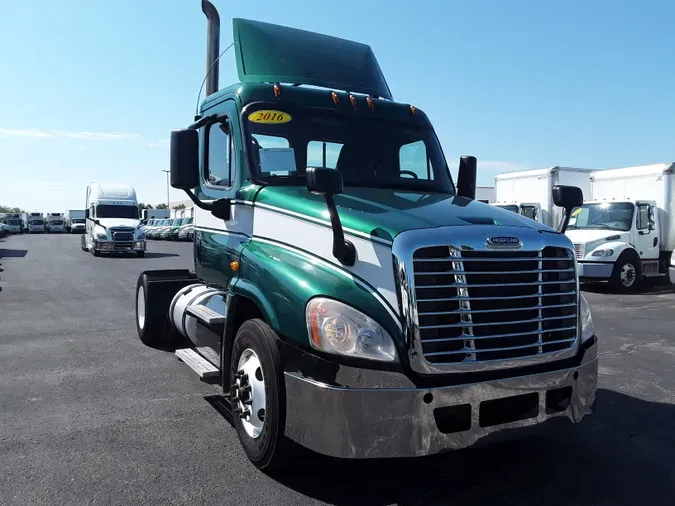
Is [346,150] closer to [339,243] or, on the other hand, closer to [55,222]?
[339,243]

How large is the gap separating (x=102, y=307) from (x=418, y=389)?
→ 9.49m

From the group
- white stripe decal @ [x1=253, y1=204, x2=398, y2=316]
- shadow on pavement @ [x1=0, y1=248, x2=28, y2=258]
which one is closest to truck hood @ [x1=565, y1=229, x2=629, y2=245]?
white stripe decal @ [x1=253, y1=204, x2=398, y2=316]

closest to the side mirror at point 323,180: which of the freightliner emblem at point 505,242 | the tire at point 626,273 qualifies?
the freightliner emblem at point 505,242

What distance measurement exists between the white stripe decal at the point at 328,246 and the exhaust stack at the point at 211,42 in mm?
2804

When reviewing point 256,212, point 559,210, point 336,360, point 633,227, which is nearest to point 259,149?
point 256,212

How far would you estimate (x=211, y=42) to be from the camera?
7.60m

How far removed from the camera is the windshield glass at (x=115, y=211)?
28219 mm

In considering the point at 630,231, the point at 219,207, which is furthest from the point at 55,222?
the point at 219,207

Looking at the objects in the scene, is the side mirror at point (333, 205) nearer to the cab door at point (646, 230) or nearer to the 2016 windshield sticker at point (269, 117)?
the 2016 windshield sticker at point (269, 117)

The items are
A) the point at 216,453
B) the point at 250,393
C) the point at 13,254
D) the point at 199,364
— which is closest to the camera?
the point at 250,393

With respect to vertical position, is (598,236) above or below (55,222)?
above

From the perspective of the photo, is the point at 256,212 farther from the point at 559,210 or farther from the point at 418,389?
the point at 559,210

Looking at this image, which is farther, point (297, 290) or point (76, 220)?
point (76, 220)

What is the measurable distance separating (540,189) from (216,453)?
16954 millimetres
